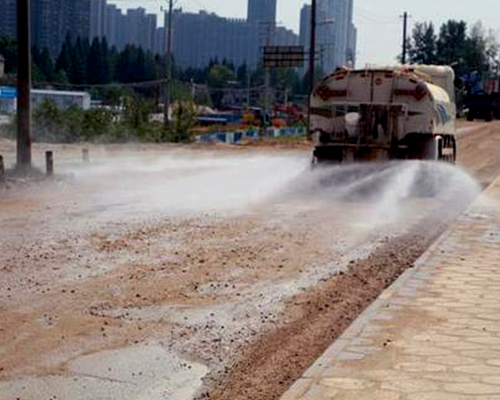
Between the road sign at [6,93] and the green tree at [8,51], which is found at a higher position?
the green tree at [8,51]

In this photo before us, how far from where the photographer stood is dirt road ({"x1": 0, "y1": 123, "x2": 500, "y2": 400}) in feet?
21.1

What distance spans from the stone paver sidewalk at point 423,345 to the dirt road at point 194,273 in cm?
32

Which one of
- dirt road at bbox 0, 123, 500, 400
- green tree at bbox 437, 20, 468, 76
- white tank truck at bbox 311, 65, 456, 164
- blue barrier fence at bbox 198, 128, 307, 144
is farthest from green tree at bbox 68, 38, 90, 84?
dirt road at bbox 0, 123, 500, 400

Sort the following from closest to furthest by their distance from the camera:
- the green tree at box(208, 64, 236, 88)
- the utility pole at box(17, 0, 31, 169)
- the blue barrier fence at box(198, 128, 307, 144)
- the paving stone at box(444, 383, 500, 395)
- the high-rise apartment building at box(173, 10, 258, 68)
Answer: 1. the paving stone at box(444, 383, 500, 395)
2. the utility pole at box(17, 0, 31, 169)
3. the blue barrier fence at box(198, 128, 307, 144)
4. the high-rise apartment building at box(173, 10, 258, 68)
5. the green tree at box(208, 64, 236, 88)

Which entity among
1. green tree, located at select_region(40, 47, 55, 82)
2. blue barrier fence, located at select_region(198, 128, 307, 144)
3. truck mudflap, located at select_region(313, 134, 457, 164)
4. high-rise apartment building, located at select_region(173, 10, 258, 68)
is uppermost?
high-rise apartment building, located at select_region(173, 10, 258, 68)

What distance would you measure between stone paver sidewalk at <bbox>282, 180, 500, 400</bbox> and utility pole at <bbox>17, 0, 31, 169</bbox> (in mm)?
12178

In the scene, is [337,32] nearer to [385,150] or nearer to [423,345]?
[385,150]

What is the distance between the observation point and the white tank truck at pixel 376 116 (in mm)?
19859

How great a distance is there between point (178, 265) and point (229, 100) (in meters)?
140

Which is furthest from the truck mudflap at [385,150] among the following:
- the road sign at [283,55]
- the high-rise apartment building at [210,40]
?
the high-rise apartment building at [210,40]

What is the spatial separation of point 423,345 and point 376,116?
1374 centimetres

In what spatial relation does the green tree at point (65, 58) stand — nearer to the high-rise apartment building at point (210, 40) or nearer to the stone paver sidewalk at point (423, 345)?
the high-rise apartment building at point (210, 40)

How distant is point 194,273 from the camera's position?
9930mm

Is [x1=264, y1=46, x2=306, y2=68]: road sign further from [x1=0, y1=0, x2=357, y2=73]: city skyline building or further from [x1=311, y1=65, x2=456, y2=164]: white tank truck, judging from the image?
[x1=311, y1=65, x2=456, y2=164]: white tank truck
